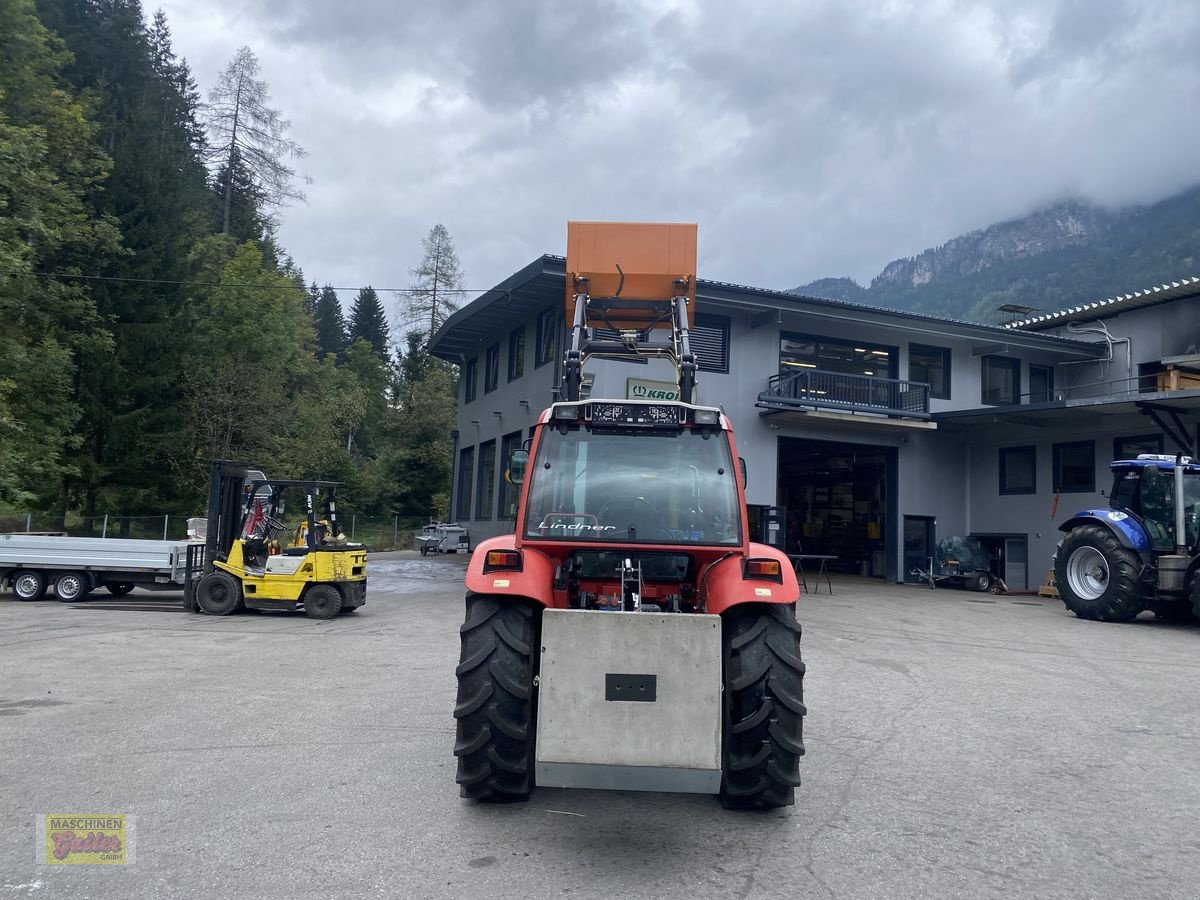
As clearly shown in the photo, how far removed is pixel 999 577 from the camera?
26422 mm

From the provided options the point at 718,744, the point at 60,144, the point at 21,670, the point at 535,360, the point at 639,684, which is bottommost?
the point at 21,670

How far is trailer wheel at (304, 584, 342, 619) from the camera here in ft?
51.9

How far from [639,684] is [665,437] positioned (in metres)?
1.78

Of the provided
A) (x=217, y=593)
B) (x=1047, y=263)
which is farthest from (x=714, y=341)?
(x=1047, y=263)

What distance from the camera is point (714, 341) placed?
23.6 metres

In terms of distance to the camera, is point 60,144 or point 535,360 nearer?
point 535,360

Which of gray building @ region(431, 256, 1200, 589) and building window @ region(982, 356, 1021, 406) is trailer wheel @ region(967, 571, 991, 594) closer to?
gray building @ region(431, 256, 1200, 589)

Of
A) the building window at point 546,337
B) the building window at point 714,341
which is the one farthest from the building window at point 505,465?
the building window at point 714,341

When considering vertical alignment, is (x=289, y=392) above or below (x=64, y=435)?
above

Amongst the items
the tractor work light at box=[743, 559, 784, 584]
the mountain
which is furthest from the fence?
the mountain

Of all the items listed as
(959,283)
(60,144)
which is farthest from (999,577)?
(959,283)

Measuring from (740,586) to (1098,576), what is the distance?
14.8 m

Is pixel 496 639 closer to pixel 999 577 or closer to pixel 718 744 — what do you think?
pixel 718 744

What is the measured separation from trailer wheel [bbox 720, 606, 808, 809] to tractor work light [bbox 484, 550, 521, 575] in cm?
124
